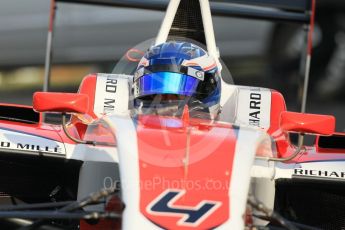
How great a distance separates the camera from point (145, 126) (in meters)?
3.67

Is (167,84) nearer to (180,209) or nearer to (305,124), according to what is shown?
(305,124)

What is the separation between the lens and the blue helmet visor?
4.28 metres

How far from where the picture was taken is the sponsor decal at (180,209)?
3244mm

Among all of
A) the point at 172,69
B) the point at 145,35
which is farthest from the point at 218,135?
the point at 145,35

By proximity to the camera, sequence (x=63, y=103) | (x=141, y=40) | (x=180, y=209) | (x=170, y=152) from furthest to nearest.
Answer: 1. (x=141, y=40)
2. (x=63, y=103)
3. (x=170, y=152)
4. (x=180, y=209)

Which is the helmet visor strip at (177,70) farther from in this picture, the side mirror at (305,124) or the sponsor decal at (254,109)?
the side mirror at (305,124)

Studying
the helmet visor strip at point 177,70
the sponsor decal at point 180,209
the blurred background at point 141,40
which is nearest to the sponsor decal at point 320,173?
the helmet visor strip at point 177,70

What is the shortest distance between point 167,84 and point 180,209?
1.16m

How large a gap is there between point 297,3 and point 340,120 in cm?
268

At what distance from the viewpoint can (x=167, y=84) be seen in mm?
4297

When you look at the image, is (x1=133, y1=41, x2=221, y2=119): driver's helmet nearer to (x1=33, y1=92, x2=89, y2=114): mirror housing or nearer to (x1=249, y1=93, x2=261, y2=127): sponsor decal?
(x1=249, y1=93, x2=261, y2=127): sponsor decal

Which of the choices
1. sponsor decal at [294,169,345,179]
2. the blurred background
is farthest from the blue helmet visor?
the blurred background

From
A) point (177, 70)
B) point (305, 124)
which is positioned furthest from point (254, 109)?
point (305, 124)

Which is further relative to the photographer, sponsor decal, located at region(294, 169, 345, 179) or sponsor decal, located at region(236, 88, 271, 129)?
sponsor decal, located at region(236, 88, 271, 129)
